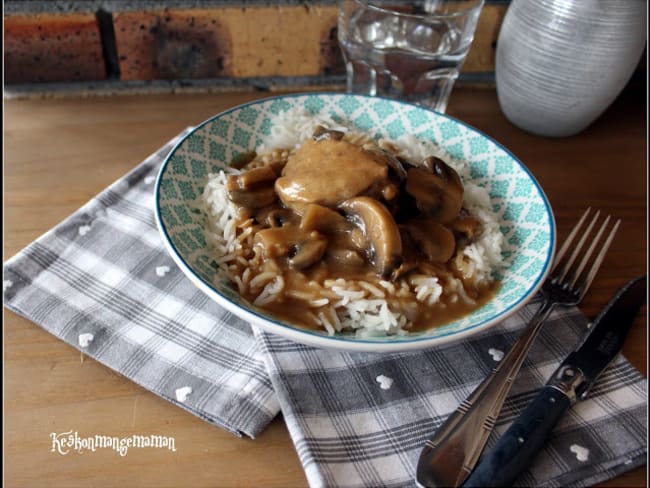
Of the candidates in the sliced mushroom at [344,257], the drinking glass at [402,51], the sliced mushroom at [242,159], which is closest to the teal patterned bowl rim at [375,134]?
the sliced mushroom at [242,159]

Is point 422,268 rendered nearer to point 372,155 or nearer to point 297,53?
point 372,155

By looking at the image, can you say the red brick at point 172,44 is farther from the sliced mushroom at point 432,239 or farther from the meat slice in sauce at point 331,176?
the sliced mushroom at point 432,239

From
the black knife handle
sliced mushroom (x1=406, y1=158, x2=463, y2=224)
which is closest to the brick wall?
sliced mushroom (x1=406, y1=158, x2=463, y2=224)

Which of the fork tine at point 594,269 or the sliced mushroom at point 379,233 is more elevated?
the sliced mushroom at point 379,233

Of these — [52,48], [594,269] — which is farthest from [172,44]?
[594,269]

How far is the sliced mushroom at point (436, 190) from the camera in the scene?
1804 mm

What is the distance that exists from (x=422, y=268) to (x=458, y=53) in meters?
1.26

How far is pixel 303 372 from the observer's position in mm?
1579

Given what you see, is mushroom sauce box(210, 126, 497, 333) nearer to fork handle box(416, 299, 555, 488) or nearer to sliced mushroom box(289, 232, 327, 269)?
sliced mushroom box(289, 232, 327, 269)

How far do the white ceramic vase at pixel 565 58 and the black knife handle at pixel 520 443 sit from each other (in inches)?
59.1

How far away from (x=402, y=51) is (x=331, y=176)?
1169mm

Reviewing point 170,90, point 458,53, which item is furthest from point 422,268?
point 170,90

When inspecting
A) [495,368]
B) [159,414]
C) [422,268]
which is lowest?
[159,414]

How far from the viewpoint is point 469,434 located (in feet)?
4.52
